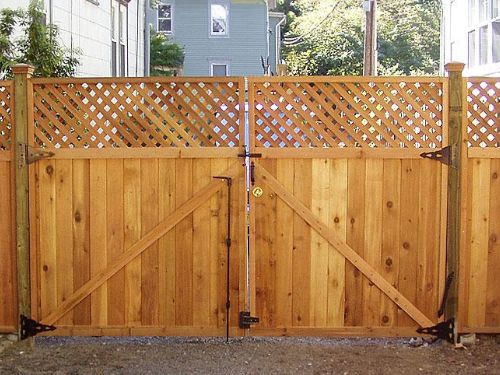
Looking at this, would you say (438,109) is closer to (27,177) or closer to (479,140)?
(479,140)

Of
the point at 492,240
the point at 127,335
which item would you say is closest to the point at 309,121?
the point at 492,240

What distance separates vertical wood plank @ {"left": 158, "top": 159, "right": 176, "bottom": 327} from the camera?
568cm

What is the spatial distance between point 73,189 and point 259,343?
175 cm

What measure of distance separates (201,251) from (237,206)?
0.42 m

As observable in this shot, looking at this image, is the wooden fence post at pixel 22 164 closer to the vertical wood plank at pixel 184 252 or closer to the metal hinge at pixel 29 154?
the metal hinge at pixel 29 154

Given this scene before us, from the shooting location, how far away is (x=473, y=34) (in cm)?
1434

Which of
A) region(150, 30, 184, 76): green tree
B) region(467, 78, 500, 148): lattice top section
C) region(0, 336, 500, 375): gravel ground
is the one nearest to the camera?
region(0, 336, 500, 375): gravel ground

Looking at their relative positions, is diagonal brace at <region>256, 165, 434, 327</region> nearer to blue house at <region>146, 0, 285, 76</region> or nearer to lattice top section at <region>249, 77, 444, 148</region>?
lattice top section at <region>249, 77, 444, 148</region>

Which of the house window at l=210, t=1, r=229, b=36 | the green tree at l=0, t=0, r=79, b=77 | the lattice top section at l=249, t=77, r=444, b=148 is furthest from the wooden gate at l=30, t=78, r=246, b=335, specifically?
the house window at l=210, t=1, r=229, b=36

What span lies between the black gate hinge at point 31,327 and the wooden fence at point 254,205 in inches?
3.3

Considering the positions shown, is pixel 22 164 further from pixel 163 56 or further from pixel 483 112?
pixel 163 56

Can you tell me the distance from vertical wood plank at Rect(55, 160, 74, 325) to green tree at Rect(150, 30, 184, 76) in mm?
20629

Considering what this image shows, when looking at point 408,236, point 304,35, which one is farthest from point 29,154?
point 304,35

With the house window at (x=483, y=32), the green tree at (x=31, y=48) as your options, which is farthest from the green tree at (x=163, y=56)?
the green tree at (x=31, y=48)
